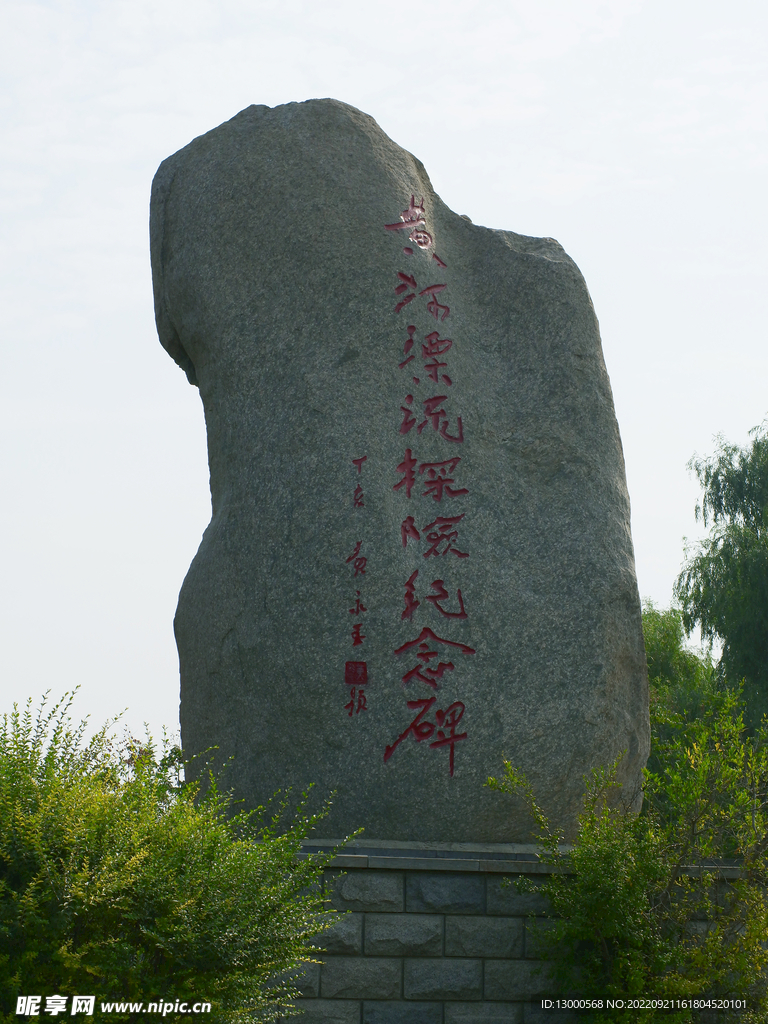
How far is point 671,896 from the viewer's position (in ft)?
14.5

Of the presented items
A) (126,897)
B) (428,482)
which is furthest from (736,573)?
(126,897)

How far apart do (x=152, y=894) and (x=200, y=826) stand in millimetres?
324

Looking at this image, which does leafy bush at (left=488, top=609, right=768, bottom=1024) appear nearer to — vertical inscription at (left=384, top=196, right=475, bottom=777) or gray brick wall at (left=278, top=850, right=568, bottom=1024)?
gray brick wall at (left=278, top=850, right=568, bottom=1024)

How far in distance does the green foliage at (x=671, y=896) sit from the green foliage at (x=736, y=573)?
805 cm

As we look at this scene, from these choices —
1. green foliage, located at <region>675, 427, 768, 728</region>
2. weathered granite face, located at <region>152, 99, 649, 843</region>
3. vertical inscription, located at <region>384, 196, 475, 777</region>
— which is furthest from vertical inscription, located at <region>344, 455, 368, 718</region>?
green foliage, located at <region>675, 427, 768, 728</region>

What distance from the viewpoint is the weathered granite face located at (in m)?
4.98

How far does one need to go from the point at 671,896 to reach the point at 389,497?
2178 millimetres

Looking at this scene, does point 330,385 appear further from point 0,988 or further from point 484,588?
point 0,988

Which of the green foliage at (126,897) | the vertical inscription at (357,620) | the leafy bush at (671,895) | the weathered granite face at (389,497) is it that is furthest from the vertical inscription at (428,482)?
the green foliage at (126,897)

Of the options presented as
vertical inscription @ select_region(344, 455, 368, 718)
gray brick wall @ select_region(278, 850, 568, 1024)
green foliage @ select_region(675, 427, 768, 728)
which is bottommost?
gray brick wall @ select_region(278, 850, 568, 1024)

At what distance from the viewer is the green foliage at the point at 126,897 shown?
2953 mm

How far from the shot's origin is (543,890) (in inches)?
175

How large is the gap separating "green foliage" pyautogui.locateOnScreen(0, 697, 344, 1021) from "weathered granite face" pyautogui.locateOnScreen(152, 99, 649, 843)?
5.07 feet

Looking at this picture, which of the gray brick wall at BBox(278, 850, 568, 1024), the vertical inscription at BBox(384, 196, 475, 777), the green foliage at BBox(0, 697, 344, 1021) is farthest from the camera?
the vertical inscription at BBox(384, 196, 475, 777)
